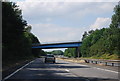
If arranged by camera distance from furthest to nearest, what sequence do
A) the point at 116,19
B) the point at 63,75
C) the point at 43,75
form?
the point at 116,19
the point at 63,75
the point at 43,75

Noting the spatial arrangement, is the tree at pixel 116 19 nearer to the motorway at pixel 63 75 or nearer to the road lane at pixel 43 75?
the motorway at pixel 63 75

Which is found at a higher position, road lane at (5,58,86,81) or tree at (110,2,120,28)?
tree at (110,2,120,28)

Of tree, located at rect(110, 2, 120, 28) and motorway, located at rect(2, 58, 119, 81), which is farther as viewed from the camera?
tree, located at rect(110, 2, 120, 28)

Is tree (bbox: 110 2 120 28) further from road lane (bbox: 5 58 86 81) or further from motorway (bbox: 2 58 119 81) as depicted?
road lane (bbox: 5 58 86 81)

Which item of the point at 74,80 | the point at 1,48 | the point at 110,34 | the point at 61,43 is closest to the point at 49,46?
the point at 61,43

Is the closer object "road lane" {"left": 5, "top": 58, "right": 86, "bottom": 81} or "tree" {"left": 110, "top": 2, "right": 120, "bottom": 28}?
"road lane" {"left": 5, "top": 58, "right": 86, "bottom": 81}

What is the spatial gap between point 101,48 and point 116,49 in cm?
A: 3113

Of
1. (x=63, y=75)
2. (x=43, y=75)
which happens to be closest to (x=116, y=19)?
(x=63, y=75)

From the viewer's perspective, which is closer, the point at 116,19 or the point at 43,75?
the point at 43,75

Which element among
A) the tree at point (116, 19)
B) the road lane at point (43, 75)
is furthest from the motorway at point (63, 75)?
the tree at point (116, 19)

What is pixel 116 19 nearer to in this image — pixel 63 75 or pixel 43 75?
pixel 63 75

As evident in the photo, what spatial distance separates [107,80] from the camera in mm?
17422

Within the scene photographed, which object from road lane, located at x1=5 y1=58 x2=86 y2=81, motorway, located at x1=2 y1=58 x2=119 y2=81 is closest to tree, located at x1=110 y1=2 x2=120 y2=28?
motorway, located at x1=2 y1=58 x2=119 y2=81

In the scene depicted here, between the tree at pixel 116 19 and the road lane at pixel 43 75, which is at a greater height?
the tree at pixel 116 19
